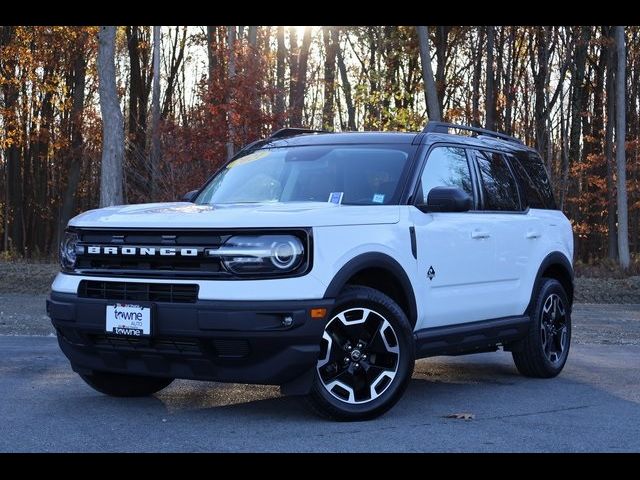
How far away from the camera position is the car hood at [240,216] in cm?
609

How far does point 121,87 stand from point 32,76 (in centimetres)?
1016

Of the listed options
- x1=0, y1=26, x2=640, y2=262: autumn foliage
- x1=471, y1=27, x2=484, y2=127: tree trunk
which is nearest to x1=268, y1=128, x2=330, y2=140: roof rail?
x1=0, y1=26, x2=640, y2=262: autumn foliage

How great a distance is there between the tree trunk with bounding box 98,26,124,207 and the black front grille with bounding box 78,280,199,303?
15.8 meters

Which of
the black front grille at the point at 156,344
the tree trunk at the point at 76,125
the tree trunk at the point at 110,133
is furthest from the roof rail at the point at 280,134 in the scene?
the tree trunk at the point at 76,125

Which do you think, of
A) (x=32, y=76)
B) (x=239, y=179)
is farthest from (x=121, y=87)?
(x=239, y=179)

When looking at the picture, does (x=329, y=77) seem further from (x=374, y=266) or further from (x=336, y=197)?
(x=374, y=266)

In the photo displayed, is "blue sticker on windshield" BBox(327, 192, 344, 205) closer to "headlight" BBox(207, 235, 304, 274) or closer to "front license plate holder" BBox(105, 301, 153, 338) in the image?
"headlight" BBox(207, 235, 304, 274)

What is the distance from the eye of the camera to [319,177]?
741 cm

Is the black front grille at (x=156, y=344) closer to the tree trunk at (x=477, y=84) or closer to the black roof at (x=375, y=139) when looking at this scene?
the black roof at (x=375, y=139)

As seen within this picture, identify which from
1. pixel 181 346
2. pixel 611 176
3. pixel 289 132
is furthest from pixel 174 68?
pixel 181 346

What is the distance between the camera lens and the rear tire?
714cm

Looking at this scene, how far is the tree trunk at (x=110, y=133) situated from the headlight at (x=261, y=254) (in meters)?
16.4

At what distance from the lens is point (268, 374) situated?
598cm

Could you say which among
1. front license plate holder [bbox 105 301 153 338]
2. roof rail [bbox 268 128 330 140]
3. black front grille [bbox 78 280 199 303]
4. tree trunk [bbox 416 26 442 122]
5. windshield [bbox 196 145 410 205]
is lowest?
front license plate holder [bbox 105 301 153 338]
